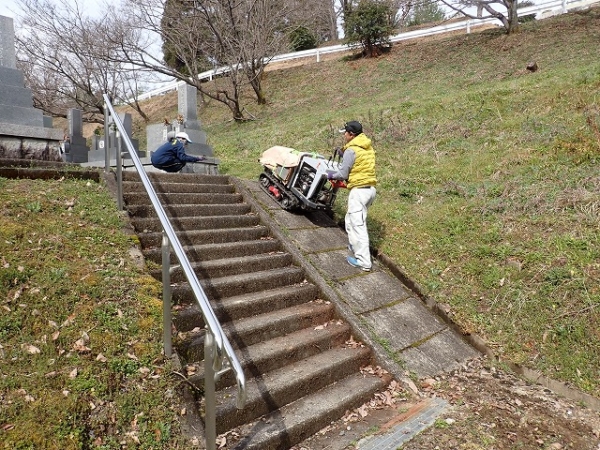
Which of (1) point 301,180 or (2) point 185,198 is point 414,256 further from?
(2) point 185,198

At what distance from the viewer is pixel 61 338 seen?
2.90 m

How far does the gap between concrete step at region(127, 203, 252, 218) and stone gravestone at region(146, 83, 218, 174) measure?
11.9 ft

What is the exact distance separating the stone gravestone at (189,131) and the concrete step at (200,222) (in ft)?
12.9

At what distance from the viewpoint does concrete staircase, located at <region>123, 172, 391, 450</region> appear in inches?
125

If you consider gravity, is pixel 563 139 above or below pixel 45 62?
below

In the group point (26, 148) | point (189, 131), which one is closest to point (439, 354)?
point (26, 148)

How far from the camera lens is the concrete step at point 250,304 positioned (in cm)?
363

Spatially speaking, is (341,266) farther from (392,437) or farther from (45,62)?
(45,62)

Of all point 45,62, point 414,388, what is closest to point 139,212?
point 414,388

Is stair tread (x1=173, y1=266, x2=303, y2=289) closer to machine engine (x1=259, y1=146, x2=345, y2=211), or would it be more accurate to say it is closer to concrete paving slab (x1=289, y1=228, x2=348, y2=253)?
concrete paving slab (x1=289, y1=228, x2=348, y2=253)

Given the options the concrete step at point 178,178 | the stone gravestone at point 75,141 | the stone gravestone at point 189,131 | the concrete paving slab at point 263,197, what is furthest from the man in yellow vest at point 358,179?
the stone gravestone at point 75,141

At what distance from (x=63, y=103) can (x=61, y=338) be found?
26.1 metres

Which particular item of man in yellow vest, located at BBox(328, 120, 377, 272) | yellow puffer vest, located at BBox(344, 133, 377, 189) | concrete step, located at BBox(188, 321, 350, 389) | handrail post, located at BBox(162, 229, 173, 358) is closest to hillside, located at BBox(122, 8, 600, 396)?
man in yellow vest, located at BBox(328, 120, 377, 272)

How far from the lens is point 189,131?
31.7 ft
